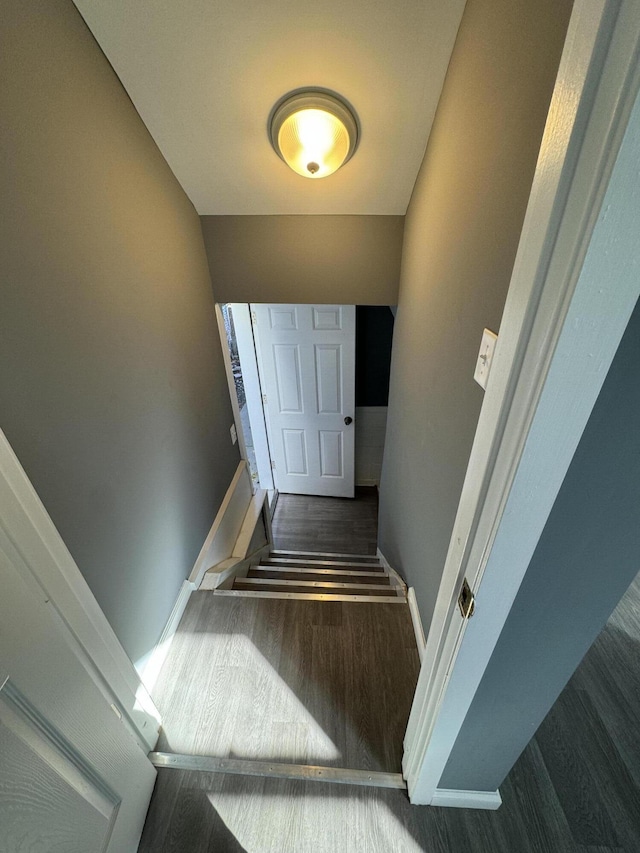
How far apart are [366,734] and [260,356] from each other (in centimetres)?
263

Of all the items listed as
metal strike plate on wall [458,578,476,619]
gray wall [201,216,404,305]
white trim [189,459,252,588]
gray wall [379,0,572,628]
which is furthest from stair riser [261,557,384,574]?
metal strike plate on wall [458,578,476,619]

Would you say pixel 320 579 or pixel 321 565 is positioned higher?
pixel 320 579

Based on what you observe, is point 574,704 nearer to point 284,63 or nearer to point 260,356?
point 284,63

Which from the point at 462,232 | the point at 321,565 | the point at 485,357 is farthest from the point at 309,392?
the point at 485,357

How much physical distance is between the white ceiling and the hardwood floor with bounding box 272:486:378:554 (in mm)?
2937

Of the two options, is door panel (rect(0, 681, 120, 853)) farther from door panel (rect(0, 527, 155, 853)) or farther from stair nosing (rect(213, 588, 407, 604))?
stair nosing (rect(213, 588, 407, 604))

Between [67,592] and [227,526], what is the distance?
150 centimetres

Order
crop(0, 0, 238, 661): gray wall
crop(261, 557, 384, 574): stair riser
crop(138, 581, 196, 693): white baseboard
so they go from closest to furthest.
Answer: crop(0, 0, 238, 661): gray wall < crop(138, 581, 196, 693): white baseboard < crop(261, 557, 384, 574): stair riser

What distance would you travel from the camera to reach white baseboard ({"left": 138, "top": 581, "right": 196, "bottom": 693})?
1.34 metres

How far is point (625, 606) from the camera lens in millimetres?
1629

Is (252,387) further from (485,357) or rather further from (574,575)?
(574,575)

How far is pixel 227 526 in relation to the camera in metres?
2.29

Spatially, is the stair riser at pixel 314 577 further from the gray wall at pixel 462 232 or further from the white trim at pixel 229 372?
the white trim at pixel 229 372

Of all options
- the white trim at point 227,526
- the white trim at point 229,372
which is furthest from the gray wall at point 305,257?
the white trim at point 227,526
